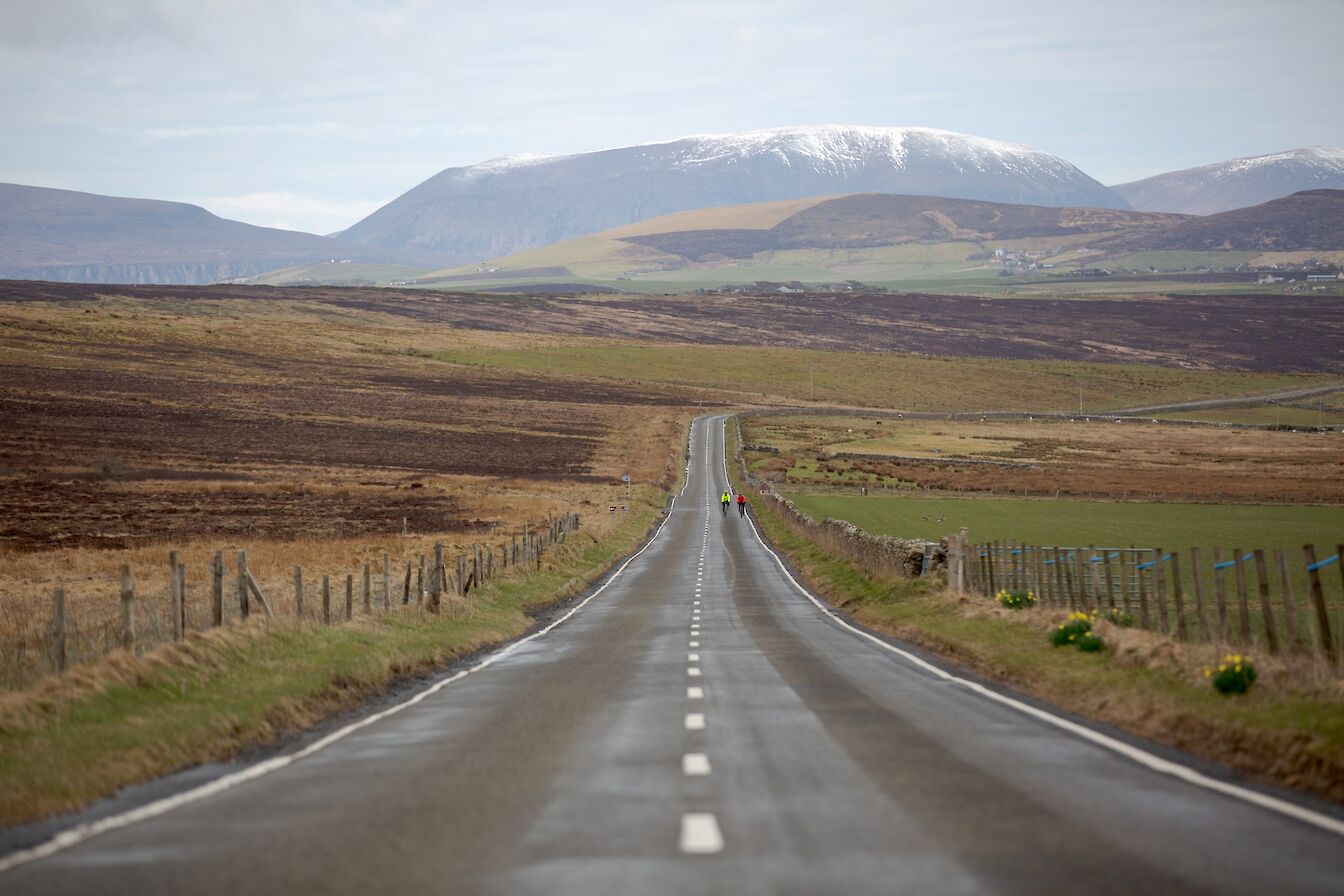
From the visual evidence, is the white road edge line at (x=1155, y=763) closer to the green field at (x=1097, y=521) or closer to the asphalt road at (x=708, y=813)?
the asphalt road at (x=708, y=813)

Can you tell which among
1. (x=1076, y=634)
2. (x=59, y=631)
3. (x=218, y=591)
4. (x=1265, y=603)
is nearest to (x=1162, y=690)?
(x=1265, y=603)

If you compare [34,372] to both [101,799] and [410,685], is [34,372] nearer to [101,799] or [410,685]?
[410,685]

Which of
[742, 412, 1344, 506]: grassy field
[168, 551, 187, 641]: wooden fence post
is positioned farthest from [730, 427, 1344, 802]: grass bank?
[742, 412, 1344, 506]: grassy field

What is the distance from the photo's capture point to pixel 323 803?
11594 mm

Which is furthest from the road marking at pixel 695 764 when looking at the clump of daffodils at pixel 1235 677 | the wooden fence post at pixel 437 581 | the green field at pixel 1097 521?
the green field at pixel 1097 521

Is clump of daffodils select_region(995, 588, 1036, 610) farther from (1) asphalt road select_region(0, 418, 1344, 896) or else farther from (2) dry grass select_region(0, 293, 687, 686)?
(2) dry grass select_region(0, 293, 687, 686)

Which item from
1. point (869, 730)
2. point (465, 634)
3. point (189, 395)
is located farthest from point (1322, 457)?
point (869, 730)

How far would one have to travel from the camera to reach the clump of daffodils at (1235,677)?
15.4 meters

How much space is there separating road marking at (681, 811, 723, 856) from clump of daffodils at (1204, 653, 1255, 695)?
24.9ft

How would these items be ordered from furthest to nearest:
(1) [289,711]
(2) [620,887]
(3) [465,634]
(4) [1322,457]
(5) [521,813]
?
1. (4) [1322,457]
2. (3) [465,634]
3. (1) [289,711]
4. (5) [521,813]
5. (2) [620,887]

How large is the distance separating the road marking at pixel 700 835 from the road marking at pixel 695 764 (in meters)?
1.85

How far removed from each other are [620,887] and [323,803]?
3.98 m

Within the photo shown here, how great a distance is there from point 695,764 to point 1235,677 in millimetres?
6579

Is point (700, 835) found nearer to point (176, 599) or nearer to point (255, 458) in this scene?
point (176, 599)
